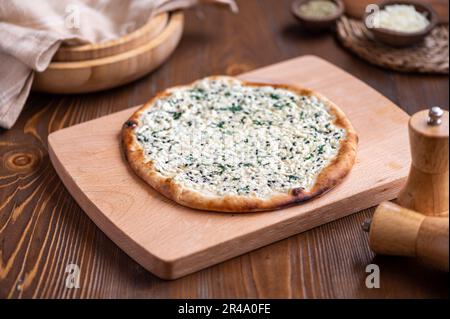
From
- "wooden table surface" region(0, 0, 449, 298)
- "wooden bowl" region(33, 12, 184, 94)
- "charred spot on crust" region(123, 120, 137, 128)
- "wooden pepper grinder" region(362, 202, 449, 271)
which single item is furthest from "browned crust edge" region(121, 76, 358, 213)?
"wooden bowl" region(33, 12, 184, 94)

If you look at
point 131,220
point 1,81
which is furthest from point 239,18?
point 131,220

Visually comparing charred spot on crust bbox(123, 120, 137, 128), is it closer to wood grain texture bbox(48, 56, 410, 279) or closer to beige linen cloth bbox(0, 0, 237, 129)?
wood grain texture bbox(48, 56, 410, 279)

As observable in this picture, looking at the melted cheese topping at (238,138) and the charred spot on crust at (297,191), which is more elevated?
the charred spot on crust at (297,191)

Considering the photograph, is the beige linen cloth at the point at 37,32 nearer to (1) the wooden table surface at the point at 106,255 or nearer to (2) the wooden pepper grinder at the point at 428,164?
(1) the wooden table surface at the point at 106,255

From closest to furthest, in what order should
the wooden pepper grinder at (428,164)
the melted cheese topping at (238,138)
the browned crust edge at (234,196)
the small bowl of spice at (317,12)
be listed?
1. the wooden pepper grinder at (428,164)
2. the browned crust edge at (234,196)
3. the melted cheese topping at (238,138)
4. the small bowl of spice at (317,12)

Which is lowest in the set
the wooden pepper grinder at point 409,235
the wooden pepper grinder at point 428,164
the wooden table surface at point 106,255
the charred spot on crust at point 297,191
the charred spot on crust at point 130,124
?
the wooden table surface at point 106,255

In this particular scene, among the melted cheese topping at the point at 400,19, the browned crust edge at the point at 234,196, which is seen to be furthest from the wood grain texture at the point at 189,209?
the melted cheese topping at the point at 400,19
